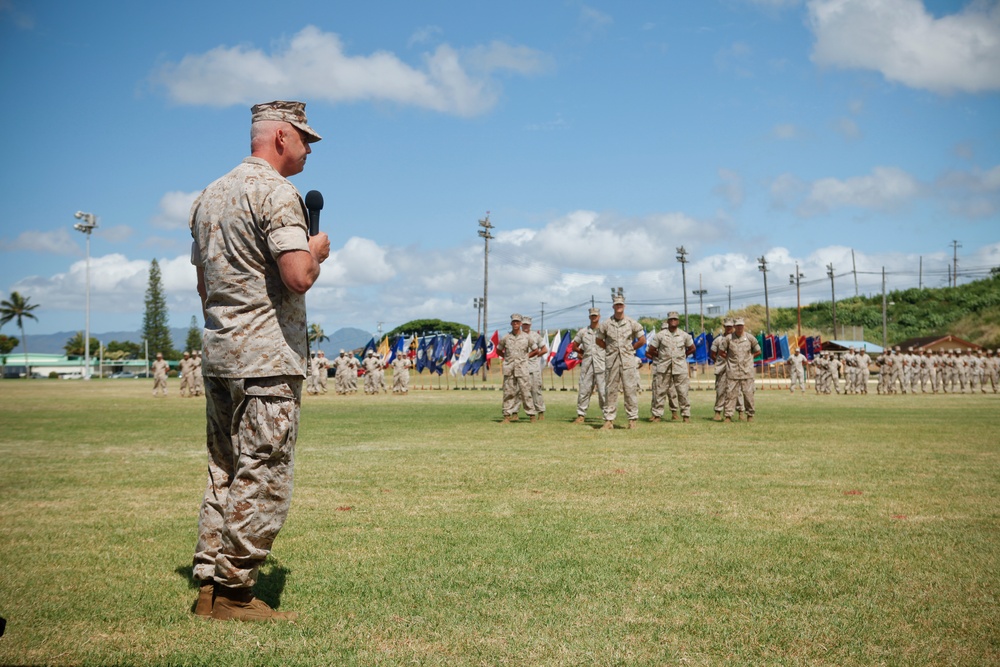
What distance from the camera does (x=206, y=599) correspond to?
419 cm

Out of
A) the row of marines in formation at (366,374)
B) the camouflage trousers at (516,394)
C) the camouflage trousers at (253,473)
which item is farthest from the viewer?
the row of marines in formation at (366,374)

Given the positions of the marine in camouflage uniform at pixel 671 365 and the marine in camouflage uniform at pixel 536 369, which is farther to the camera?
the marine in camouflage uniform at pixel 536 369

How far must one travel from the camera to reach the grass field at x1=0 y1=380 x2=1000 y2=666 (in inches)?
145

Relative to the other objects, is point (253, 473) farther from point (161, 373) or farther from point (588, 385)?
point (161, 373)

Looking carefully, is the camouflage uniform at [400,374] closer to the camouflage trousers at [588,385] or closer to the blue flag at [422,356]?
the blue flag at [422,356]

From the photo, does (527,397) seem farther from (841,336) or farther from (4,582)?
(841,336)

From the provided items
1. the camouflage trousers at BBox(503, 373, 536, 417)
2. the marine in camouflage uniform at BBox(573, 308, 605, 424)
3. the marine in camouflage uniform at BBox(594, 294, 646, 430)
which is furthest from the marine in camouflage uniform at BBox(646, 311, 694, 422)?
the camouflage trousers at BBox(503, 373, 536, 417)

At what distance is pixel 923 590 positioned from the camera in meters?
4.53

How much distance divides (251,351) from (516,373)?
15446 millimetres

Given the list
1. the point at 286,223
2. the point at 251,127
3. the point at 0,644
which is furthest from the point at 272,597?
the point at 251,127

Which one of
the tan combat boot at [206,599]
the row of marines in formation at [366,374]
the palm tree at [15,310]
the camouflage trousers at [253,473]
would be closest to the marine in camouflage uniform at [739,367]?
the camouflage trousers at [253,473]

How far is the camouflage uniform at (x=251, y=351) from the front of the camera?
4.07 m

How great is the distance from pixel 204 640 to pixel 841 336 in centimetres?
10118

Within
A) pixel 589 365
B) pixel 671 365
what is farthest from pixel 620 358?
pixel 671 365
